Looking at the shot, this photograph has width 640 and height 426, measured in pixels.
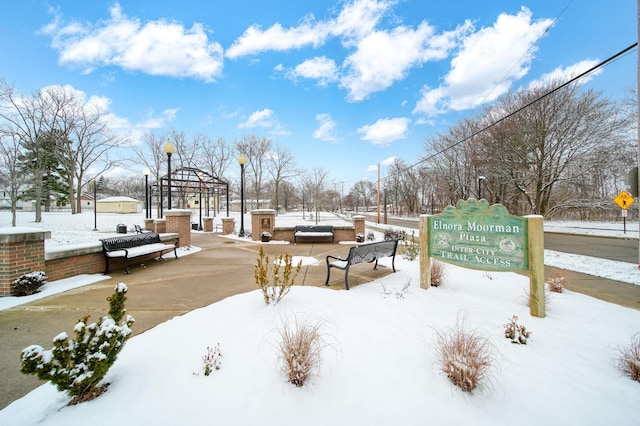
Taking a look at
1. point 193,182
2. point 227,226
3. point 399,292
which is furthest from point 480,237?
point 193,182

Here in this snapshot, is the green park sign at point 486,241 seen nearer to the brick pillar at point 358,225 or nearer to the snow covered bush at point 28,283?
the snow covered bush at point 28,283

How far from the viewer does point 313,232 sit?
11.6 m

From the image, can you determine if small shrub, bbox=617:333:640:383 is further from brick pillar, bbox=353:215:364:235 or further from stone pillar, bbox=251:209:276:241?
stone pillar, bbox=251:209:276:241

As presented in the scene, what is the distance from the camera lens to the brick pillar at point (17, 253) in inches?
165

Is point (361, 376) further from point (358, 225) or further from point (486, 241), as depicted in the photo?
point (358, 225)

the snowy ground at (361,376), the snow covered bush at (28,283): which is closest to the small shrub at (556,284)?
the snowy ground at (361,376)

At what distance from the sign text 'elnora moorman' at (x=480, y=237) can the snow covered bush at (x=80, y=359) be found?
4679 millimetres

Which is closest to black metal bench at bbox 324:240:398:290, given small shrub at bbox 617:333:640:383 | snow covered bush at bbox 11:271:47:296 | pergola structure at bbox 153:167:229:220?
small shrub at bbox 617:333:640:383

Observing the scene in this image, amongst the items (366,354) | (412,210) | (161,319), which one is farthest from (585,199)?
(412,210)

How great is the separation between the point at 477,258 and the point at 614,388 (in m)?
2.15

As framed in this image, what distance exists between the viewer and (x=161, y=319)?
351cm

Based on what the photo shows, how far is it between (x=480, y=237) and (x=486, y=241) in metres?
0.10

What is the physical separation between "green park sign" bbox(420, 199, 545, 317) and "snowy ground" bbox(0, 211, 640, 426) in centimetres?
68

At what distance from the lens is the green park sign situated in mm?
3734
